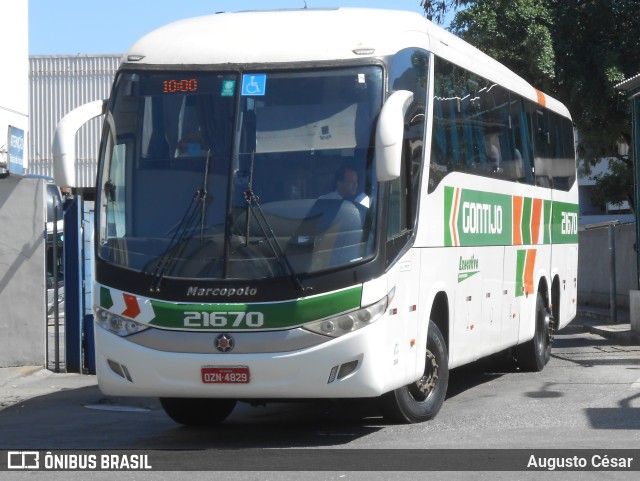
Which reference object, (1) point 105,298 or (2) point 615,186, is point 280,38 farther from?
(2) point 615,186

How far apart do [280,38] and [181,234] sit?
1.87 m

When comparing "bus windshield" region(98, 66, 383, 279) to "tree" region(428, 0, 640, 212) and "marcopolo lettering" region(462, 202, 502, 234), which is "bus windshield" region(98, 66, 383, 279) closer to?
"marcopolo lettering" region(462, 202, 502, 234)

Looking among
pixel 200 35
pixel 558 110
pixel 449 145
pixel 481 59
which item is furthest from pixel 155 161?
pixel 558 110

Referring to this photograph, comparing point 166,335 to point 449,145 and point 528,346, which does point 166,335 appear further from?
point 528,346

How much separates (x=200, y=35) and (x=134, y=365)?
2.87 metres

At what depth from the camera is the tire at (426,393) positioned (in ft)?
32.9

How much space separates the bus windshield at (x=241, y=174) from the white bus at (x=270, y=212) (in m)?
0.01

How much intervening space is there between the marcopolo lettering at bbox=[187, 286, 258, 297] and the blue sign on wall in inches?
316

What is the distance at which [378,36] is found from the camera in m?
9.72

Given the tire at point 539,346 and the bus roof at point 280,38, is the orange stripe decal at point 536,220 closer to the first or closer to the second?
the tire at point 539,346

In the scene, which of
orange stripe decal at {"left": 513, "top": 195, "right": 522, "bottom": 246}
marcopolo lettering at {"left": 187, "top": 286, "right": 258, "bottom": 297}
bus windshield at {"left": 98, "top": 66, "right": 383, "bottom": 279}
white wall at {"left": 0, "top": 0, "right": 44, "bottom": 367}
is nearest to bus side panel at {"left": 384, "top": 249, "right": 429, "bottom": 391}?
bus windshield at {"left": 98, "top": 66, "right": 383, "bottom": 279}

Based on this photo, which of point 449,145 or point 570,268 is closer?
point 449,145

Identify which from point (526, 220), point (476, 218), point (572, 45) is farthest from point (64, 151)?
point (572, 45)

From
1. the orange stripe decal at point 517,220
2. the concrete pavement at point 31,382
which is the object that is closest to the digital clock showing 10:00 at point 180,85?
the concrete pavement at point 31,382
